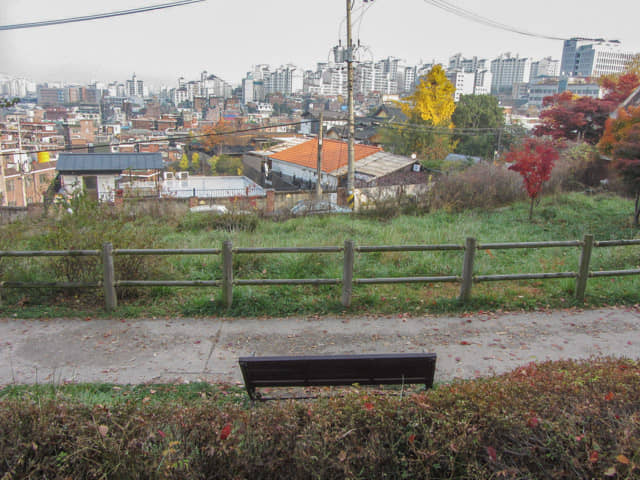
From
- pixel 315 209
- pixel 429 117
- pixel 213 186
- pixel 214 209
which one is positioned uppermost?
pixel 429 117

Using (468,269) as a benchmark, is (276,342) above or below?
below

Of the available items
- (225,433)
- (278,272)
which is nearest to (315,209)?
(278,272)

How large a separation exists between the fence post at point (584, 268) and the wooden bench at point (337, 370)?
12.9ft

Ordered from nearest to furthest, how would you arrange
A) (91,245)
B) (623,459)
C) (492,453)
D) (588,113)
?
1. (623,459)
2. (492,453)
3. (91,245)
4. (588,113)

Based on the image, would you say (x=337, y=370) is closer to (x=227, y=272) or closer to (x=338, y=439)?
(x=338, y=439)

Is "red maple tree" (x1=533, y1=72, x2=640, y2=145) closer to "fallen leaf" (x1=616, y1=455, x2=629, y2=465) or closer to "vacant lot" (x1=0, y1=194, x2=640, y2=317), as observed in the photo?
"vacant lot" (x1=0, y1=194, x2=640, y2=317)

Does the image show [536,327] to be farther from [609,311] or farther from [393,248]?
Answer: [393,248]

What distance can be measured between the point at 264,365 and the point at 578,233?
36.4 ft

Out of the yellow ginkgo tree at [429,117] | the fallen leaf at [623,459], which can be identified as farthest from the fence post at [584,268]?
the yellow ginkgo tree at [429,117]

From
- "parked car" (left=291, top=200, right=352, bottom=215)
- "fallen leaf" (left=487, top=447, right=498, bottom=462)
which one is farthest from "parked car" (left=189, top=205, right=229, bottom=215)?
"fallen leaf" (left=487, top=447, right=498, bottom=462)

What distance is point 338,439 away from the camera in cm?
338

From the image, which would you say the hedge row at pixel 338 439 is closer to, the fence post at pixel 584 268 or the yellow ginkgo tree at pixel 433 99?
the fence post at pixel 584 268

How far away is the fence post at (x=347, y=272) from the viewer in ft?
22.8

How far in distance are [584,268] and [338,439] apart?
18.0 feet
